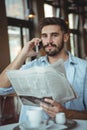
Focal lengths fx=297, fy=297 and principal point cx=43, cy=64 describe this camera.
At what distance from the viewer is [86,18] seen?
1341 cm

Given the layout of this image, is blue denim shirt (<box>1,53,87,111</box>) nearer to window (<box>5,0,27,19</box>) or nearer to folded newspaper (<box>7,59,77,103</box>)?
folded newspaper (<box>7,59,77,103</box>)

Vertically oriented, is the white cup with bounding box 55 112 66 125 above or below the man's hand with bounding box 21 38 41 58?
below

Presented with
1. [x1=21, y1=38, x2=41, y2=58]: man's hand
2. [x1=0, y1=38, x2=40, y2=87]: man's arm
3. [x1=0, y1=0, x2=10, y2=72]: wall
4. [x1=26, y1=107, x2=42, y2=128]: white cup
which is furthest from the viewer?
[x1=0, y1=0, x2=10, y2=72]: wall

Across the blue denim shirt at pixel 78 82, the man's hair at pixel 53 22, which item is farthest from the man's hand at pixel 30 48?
the blue denim shirt at pixel 78 82

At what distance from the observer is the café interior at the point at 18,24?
205 inches

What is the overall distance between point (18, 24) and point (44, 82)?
20.9 feet

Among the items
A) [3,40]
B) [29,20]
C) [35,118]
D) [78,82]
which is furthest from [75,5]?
[35,118]

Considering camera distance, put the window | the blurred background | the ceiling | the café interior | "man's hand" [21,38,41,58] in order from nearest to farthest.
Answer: "man's hand" [21,38,41,58]
the café interior
the blurred background
the window
the ceiling

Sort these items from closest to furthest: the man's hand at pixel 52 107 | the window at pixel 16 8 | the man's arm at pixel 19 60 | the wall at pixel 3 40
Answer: the man's hand at pixel 52 107 → the man's arm at pixel 19 60 → the wall at pixel 3 40 → the window at pixel 16 8

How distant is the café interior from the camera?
522 centimetres

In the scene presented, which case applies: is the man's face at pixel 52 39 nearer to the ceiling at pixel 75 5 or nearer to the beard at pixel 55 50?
the beard at pixel 55 50

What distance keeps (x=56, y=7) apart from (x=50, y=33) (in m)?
8.78

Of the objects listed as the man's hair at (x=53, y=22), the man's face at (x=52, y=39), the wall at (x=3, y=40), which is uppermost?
the man's hair at (x=53, y=22)

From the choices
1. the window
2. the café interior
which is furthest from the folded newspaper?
the window
